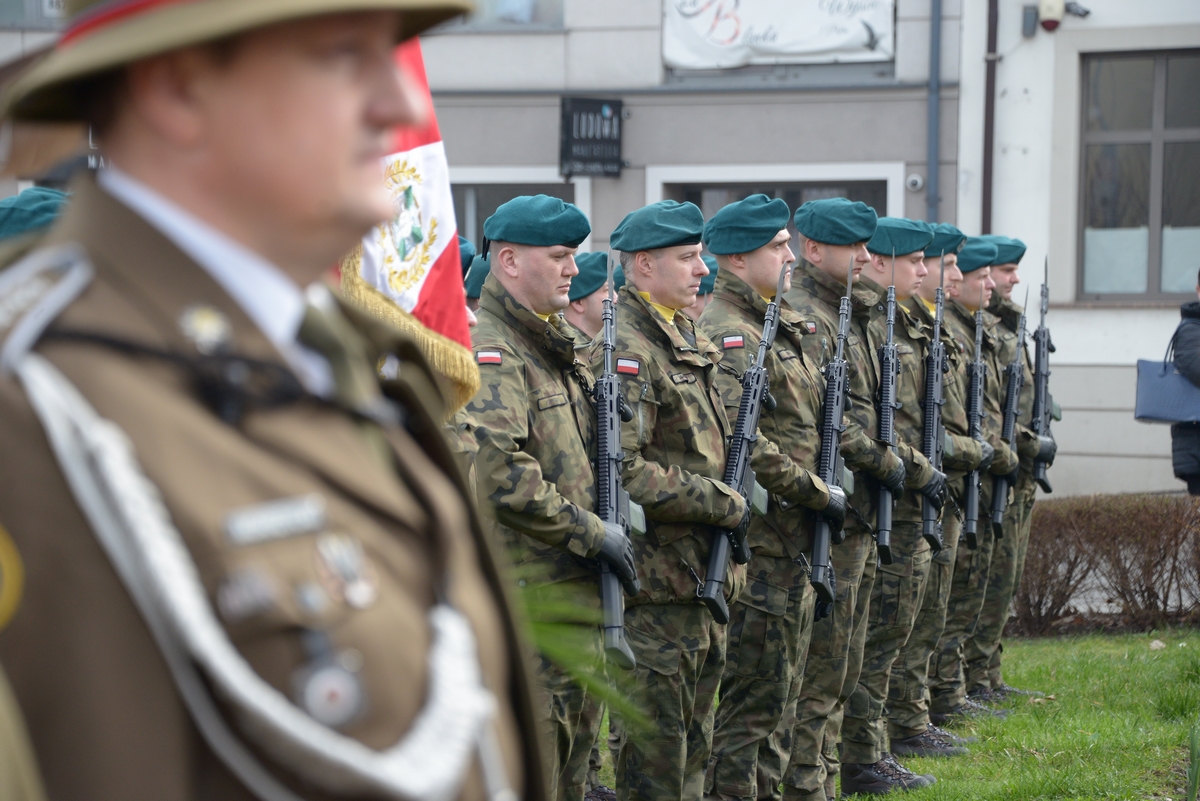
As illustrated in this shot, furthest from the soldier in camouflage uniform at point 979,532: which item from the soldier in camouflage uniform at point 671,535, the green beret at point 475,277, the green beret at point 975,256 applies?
the green beret at point 475,277

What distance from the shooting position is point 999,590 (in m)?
7.89

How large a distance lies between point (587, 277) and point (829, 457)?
1394 millimetres

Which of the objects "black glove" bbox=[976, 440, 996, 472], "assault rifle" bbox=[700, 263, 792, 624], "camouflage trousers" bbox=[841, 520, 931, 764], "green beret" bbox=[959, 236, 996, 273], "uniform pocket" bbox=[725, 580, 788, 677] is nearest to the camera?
"assault rifle" bbox=[700, 263, 792, 624]

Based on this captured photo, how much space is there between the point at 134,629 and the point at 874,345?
5723mm

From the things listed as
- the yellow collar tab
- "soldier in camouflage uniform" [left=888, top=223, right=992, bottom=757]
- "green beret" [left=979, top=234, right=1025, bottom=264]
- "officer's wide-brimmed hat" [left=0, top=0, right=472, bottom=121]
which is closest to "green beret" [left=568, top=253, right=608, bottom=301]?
the yellow collar tab

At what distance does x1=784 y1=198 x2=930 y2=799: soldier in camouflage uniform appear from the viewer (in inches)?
215

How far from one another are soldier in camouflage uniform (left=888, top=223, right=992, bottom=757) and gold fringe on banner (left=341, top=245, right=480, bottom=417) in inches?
169

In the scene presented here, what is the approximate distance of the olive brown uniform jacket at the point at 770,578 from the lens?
505cm

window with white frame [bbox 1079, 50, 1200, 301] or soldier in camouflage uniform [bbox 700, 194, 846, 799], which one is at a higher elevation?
window with white frame [bbox 1079, 50, 1200, 301]

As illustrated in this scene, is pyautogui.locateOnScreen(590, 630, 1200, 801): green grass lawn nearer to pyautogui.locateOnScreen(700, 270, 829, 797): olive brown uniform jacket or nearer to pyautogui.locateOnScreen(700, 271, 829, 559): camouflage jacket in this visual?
pyautogui.locateOnScreen(700, 270, 829, 797): olive brown uniform jacket

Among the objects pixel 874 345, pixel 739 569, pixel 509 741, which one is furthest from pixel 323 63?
pixel 874 345

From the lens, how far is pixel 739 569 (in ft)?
15.8

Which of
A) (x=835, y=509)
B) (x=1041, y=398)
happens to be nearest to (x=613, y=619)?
(x=835, y=509)

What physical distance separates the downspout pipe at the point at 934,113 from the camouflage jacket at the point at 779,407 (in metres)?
6.35
